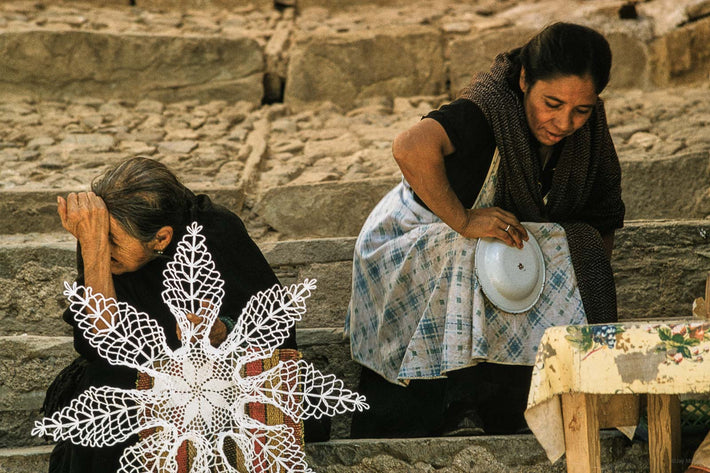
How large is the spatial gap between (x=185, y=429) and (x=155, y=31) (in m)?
3.94

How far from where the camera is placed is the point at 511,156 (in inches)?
96.7

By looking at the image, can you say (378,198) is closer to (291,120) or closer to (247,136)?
(247,136)

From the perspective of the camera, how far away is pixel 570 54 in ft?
7.63

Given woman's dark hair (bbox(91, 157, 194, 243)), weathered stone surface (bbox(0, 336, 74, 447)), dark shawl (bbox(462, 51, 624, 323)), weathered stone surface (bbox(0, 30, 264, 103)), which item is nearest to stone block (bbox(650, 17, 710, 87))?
→ weathered stone surface (bbox(0, 30, 264, 103))

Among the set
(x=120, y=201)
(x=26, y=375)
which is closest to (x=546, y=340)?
(x=120, y=201)

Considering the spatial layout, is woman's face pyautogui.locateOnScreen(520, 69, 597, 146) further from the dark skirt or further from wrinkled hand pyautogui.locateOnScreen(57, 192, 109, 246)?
wrinkled hand pyautogui.locateOnScreen(57, 192, 109, 246)

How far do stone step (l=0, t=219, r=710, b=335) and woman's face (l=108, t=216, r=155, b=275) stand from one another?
0.84 meters

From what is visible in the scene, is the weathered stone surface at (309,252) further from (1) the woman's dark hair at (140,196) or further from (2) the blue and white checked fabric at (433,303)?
(1) the woman's dark hair at (140,196)

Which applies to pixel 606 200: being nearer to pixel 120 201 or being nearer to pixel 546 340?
pixel 546 340

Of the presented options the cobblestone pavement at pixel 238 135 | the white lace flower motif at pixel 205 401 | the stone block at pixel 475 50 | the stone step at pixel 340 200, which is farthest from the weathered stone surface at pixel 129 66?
the white lace flower motif at pixel 205 401

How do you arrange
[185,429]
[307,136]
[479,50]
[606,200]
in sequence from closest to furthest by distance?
[185,429] < [606,200] < [307,136] < [479,50]

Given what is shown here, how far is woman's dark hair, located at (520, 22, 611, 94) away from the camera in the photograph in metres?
2.33

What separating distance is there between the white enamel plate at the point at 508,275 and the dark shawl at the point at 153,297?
55 cm

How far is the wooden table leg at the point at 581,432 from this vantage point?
1955 mm
